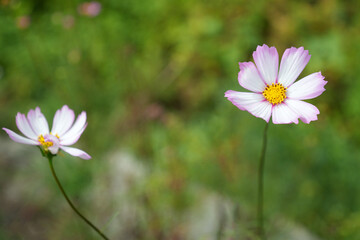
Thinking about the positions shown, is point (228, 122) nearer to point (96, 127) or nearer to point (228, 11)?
point (96, 127)

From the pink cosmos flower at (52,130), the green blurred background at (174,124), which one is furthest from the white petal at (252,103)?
the green blurred background at (174,124)

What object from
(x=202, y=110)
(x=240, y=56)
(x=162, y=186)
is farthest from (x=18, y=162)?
(x=240, y=56)

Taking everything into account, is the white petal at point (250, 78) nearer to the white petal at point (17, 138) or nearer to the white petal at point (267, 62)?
the white petal at point (267, 62)

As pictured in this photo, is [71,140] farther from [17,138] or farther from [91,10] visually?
[91,10]

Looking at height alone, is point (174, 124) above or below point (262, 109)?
above

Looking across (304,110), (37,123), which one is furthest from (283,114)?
(37,123)

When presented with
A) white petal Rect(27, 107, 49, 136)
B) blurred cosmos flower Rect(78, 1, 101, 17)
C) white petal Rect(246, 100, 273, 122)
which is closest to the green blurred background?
blurred cosmos flower Rect(78, 1, 101, 17)
